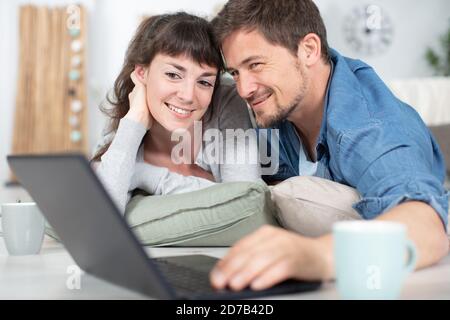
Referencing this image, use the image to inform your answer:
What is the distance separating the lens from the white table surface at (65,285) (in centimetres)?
94

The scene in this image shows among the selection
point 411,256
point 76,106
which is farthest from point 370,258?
point 76,106

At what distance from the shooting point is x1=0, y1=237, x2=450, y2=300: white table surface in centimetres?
94

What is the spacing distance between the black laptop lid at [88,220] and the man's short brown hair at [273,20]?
0.86m

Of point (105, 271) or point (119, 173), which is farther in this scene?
point (119, 173)

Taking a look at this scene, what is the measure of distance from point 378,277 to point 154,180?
3.59 ft

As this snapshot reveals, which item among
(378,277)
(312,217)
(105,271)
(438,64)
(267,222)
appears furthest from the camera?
(438,64)

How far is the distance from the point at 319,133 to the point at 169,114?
44 centimetres

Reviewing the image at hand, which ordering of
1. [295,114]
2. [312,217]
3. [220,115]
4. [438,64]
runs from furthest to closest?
[438,64]
[220,115]
[295,114]
[312,217]

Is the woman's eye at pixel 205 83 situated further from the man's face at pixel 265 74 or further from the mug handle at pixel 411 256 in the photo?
the mug handle at pixel 411 256

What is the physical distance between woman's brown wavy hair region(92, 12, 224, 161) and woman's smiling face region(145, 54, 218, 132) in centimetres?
2

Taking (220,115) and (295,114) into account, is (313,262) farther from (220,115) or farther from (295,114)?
(220,115)

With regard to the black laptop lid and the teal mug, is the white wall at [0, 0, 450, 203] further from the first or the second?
the teal mug

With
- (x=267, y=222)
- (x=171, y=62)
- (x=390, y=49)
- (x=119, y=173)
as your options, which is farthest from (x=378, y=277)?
Answer: (x=390, y=49)

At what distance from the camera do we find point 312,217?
1433 mm
